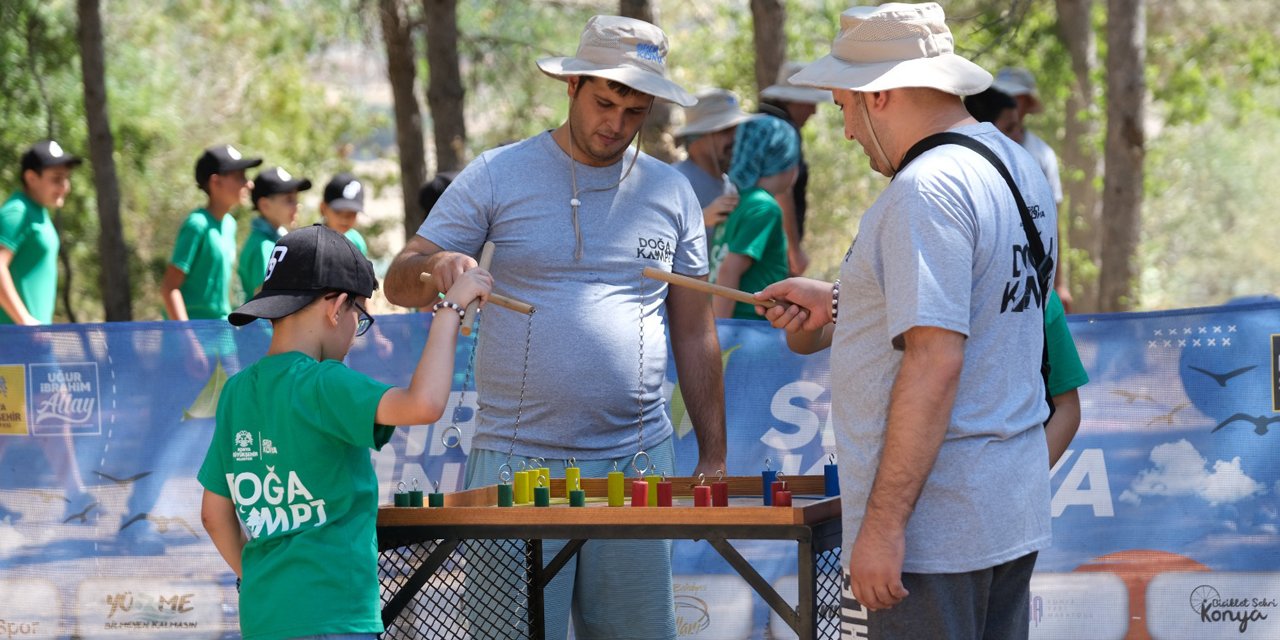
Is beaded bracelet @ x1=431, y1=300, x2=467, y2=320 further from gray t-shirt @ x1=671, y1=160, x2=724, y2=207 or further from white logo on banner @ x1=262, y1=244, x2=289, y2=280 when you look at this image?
gray t-shirt @ x1=671, y1=160, x2=724, y2=207

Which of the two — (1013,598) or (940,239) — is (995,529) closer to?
(1013,598)

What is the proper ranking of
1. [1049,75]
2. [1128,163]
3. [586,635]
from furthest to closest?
[1049,75]
[1128,163]
[586,635]

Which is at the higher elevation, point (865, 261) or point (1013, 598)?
point (865, 261)

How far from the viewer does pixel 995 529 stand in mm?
3055

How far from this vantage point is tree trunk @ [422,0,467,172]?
42.2 ft

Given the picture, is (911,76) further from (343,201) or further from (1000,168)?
(343,201)

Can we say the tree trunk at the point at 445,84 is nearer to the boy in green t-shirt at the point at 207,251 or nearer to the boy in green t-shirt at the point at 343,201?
the boy in green t-shirt at the point at 343,201

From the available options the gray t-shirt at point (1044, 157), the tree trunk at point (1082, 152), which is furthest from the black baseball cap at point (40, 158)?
the tree trunk at point (1082, 152)

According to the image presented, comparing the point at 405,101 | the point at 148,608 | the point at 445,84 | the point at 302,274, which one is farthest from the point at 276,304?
the point at 405,101

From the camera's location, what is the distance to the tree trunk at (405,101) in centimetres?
1355

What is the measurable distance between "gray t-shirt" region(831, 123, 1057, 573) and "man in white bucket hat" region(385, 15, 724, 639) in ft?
3.34

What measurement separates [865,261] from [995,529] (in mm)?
606

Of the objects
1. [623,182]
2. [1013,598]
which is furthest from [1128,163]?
[1013,598]

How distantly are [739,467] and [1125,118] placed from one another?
653cm
